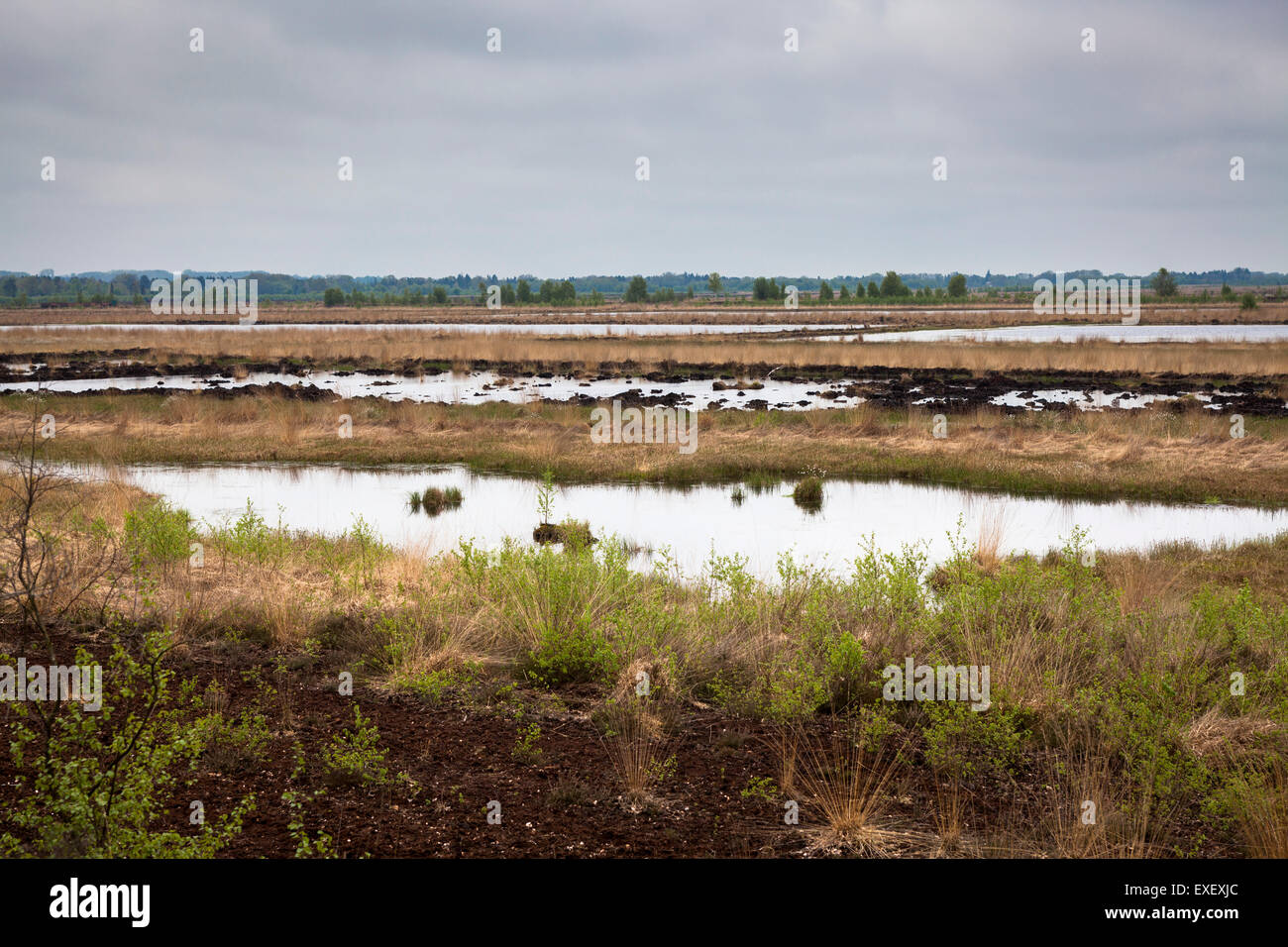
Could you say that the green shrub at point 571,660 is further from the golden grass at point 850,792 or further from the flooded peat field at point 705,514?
the flooded peat field at point 705,514

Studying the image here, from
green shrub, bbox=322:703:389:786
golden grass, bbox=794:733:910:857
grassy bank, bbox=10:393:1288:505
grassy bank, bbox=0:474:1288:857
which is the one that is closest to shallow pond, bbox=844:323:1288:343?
grassy bank, bbox=10:393:1288:505

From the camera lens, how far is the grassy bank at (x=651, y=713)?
5496 millimetres

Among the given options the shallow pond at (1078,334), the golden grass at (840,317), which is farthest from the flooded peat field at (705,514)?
the golden grass at (840,317)

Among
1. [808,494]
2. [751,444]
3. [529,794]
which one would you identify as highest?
[751,444]

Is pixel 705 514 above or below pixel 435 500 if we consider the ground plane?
below

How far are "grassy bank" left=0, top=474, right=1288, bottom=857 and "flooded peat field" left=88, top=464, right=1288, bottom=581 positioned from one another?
384 cm

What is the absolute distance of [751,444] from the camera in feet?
85.5

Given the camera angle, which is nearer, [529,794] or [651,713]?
[529,794]

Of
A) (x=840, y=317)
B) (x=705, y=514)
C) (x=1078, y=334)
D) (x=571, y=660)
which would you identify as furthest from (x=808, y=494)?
(x=840, y=317)

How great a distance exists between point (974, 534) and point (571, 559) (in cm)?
888

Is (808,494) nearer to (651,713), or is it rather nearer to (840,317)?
(651,713)

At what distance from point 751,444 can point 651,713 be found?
62.0ft
